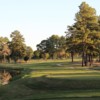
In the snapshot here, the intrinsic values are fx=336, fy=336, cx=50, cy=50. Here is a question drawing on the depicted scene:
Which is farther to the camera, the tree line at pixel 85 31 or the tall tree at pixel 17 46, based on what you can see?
the tall tree at pixel 17 46

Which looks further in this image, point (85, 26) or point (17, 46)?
point (17, 46)

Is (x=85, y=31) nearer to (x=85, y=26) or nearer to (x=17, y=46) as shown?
(x=85, y=26)

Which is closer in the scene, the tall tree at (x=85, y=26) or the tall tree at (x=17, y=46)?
the tall tree at (x=85, y=26)

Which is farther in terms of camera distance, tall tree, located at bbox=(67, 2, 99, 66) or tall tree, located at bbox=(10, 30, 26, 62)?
tall tree, located at bbox=(10, 30, 26, 62)

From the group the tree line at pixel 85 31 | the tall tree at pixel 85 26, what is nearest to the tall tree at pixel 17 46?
the tree line at pixel 85 31

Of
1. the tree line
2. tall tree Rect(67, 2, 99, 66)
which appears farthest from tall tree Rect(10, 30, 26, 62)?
tall tree Rect(67, 2, 99, 66)

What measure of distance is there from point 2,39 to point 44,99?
13232 centimetres

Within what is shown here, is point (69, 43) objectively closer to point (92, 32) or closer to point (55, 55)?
point (92, 32)

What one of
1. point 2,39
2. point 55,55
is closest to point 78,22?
point 2,39

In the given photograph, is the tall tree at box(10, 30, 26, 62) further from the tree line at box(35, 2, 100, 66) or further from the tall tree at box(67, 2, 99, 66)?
the tall tree at box(67, 2, 99, 66)

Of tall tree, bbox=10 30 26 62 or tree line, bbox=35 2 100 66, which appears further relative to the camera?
tall tree, bbox=10 30 26 62

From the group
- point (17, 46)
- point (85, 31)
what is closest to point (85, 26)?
point (85, 31)

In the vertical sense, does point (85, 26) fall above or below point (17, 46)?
above

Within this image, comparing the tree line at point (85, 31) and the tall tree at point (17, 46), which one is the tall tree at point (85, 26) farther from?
the tall tree at point (17, 46)
